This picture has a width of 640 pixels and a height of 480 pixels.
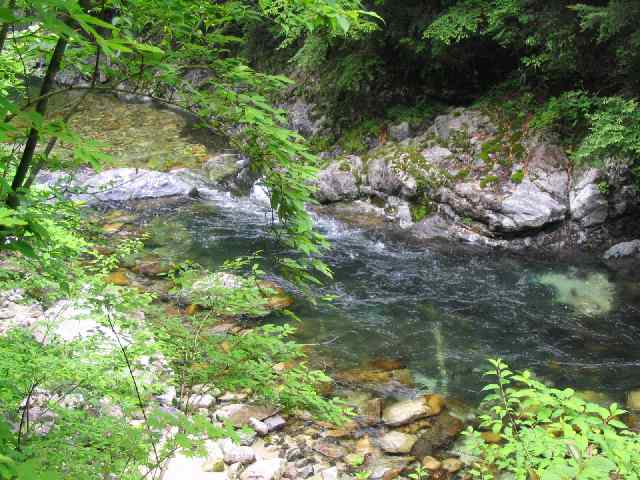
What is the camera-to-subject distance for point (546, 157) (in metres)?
10.2

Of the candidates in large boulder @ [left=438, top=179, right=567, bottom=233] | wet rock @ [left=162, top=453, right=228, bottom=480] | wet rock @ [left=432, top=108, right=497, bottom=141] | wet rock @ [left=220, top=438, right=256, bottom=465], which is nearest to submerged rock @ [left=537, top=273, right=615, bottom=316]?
large boulder @ [left=438, top=179, right=567, bottom=233]

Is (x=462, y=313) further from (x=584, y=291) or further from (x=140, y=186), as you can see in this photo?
(x=140, y=186)

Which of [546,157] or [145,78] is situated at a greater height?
[145,78]

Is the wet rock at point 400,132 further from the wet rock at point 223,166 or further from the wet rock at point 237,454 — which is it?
the wet rock at point 237,454

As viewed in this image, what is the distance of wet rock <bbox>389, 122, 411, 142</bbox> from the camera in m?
12.5

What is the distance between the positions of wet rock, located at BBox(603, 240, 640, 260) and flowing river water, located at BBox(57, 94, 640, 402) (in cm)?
38

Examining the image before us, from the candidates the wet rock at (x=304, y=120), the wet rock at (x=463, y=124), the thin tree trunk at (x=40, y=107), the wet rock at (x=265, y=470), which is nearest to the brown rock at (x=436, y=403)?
the wet rock at (x=265, y=470)

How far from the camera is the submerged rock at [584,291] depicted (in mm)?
7246

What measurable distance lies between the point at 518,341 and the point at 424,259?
2.87 meters

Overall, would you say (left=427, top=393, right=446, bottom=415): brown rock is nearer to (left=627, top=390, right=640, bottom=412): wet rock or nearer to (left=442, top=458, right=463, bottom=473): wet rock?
(left=442, top=458, right=463, bottom=473): wet rock

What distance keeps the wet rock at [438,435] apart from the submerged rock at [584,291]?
3352 mm

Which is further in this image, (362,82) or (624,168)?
(362,82)

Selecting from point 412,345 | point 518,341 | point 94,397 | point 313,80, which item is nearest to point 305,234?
point 94,397

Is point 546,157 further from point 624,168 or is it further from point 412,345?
point 412,345
